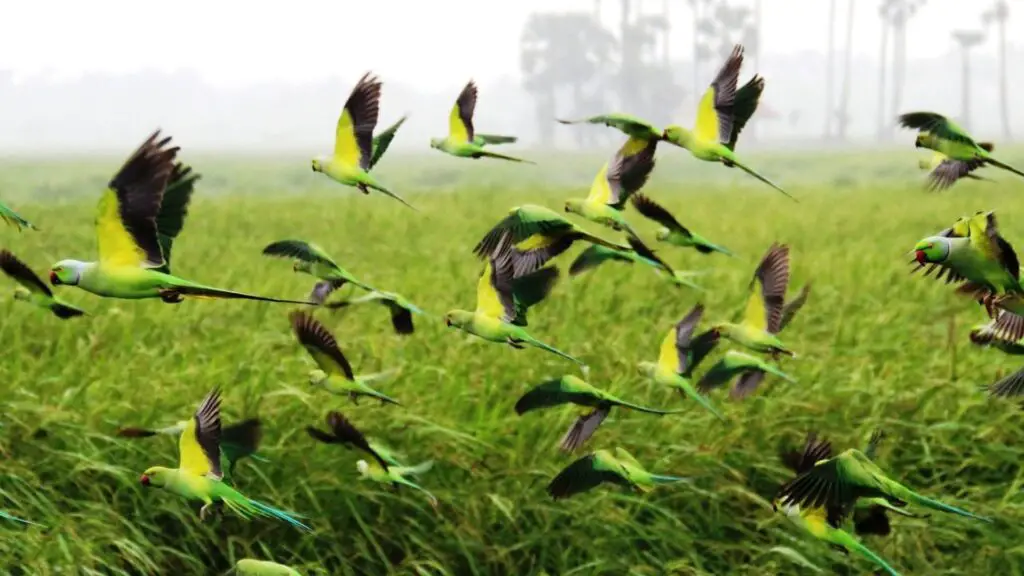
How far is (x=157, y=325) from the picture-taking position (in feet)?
17.1

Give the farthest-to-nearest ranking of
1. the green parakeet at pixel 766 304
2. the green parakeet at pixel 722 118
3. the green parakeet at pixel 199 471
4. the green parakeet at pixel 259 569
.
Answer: the green parakeet at pixel 766 304 < the green parakeet at pixel 259 569 < the green parakeet at pixel 199 471 < the green parakeet at pixel 722 118

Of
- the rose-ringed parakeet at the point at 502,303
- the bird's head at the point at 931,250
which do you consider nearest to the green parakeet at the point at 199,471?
the rose-ringed parakeet at the point at 502,303

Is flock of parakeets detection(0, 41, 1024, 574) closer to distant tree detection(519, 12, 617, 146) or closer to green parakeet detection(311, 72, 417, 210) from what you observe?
green parakeet detection(311, 72, 417, 210)

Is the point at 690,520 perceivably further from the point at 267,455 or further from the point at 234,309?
the point at 234,309

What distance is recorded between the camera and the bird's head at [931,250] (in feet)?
3.42

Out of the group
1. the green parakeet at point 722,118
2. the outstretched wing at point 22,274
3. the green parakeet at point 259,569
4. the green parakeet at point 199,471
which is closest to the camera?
the green parakeet at point 722,118

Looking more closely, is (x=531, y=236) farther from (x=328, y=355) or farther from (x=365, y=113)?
(x=328, y=355)

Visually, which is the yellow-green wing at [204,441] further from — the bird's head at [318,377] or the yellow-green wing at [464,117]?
the yellow-green wing at [464,117]

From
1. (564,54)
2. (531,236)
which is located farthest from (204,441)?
(564,54)

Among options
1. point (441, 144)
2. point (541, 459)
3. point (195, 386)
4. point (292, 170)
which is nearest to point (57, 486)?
point (195, 386)

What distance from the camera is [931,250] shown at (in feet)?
3.52

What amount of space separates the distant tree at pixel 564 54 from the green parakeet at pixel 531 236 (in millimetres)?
75007

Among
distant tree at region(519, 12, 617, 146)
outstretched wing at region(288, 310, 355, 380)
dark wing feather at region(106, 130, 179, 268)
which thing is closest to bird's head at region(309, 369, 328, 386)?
outstretched wing at region(288, 310, 355, 380)

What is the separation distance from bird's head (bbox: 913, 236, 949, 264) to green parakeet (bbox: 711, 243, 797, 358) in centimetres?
62
